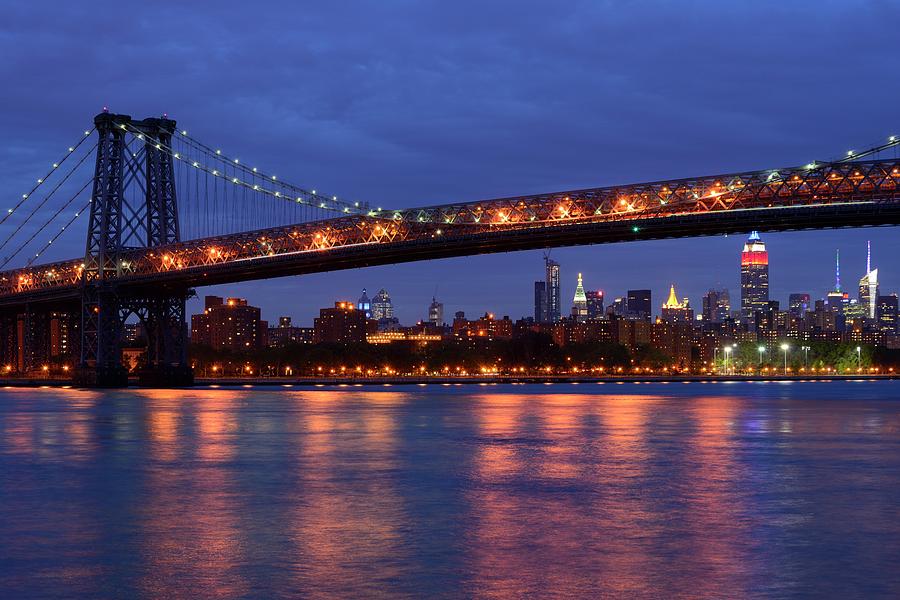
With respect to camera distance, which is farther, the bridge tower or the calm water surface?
the bridge tower

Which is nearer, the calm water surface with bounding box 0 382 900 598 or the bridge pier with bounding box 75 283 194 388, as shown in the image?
the calm water surface with bounding box 0 382 900 598

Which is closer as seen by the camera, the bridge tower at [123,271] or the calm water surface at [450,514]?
the calm water surface at [450,514]

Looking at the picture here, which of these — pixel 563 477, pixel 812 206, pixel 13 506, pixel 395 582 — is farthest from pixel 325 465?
pixel 812 206

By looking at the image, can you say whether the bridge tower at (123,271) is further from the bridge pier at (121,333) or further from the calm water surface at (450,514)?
the calm water surface at (450,514)

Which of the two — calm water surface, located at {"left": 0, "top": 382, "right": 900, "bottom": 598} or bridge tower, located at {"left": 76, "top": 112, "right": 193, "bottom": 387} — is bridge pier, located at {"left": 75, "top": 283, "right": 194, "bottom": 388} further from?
calm water surface, located at {"left": 0, "top": 382, "right": 900, "bottom": 598}

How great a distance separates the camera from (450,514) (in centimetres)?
2009

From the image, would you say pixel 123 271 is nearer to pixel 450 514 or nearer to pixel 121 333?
pixel 121 333

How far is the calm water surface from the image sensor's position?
571 inches

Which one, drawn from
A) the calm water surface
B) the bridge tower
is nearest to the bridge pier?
the bridge tower

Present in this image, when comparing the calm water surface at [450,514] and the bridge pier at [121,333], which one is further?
the bridge pier at [121,333]

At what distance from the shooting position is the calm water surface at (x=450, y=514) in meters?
14.5

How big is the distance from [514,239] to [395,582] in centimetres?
7200

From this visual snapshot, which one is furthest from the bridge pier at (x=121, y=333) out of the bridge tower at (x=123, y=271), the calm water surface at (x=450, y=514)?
the calm water surface at (x=450, y=514)

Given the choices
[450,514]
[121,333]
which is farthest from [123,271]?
[450,514]
